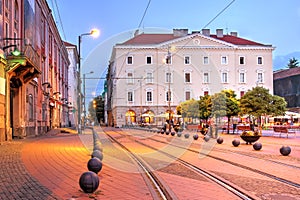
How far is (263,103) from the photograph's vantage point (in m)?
33.1

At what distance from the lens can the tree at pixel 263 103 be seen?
1303 inches

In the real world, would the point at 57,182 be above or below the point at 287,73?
below

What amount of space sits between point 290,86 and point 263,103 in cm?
5051

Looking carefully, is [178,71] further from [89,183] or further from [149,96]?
[89,183]

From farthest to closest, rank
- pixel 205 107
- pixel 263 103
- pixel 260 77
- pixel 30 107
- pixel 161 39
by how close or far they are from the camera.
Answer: pixel 161 39
pixel 260 77
pixel 205 107
pixel 263 103
pixel 30 107

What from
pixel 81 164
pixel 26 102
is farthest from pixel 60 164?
pixel 26 102

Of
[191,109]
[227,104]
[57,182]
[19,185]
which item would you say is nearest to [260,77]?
[191,109]

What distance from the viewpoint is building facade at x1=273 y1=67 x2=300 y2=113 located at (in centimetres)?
7675

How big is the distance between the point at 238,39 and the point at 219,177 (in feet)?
248

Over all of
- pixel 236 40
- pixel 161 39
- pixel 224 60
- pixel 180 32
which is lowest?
pixel 224 60

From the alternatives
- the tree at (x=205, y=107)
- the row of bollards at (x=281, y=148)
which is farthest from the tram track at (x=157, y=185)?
the tree at (x=205, y=107)

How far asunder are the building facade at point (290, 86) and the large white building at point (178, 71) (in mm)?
4698

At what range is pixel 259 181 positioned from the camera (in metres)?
9.35

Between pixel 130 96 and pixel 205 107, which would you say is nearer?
pixel 205 107
